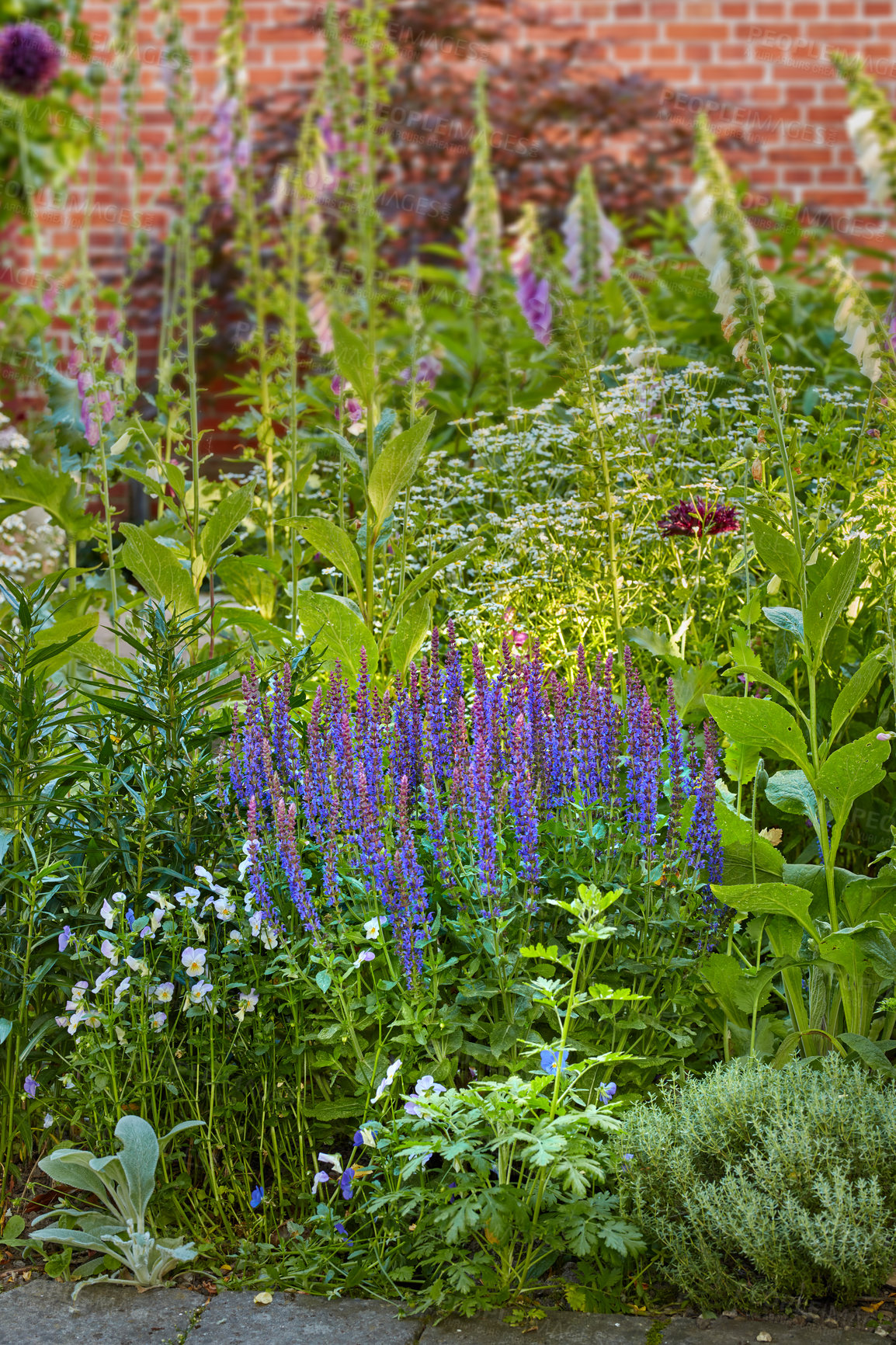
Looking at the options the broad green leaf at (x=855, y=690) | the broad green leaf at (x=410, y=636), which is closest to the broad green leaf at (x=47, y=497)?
the broad green leaf at (x=410, y=636)

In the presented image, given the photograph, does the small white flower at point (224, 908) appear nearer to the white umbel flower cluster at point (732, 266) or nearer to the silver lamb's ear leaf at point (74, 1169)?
the silver lamb's ear leaf at point (74, 1169)

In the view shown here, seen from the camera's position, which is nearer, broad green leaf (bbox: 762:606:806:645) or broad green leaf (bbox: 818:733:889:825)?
broad green leaf (bbox: 818:733:889:825)

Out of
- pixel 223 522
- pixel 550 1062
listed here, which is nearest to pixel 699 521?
pixel 223 522

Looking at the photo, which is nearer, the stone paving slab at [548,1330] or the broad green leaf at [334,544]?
the stone paving slab at [548,1330]

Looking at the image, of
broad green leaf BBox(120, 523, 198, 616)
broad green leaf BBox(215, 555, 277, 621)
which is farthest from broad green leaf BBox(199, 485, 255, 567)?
broad green leaf BBox(215, 555, 277, 621)

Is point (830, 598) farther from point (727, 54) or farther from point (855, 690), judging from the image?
point (727, 54)

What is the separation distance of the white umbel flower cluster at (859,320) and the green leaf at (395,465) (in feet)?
2.53

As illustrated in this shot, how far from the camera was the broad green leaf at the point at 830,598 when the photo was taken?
199cm

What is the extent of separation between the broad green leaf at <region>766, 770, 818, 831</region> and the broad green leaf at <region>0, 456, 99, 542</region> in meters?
1.59

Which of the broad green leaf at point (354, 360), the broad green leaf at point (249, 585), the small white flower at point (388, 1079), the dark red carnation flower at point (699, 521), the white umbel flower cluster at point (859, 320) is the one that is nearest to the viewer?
the small white flower at point (388, 1079)

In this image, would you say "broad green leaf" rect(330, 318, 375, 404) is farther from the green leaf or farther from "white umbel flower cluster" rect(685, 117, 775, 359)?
"white umbel flower cluster" rect(685, 117, 775, 359)

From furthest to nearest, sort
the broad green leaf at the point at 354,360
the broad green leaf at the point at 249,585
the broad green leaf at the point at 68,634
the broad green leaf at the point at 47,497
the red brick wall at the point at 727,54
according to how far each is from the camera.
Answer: the red brick wall at the point at 727,54
the broad green leaf at the point at 47,497
the broad green leaf at the point at 249,585
the broad green leaf at the point at 354,360
the broad green leaf at the point at 68,634

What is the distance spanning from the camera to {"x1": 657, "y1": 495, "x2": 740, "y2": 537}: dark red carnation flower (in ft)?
8.52

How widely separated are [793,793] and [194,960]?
0.96m
